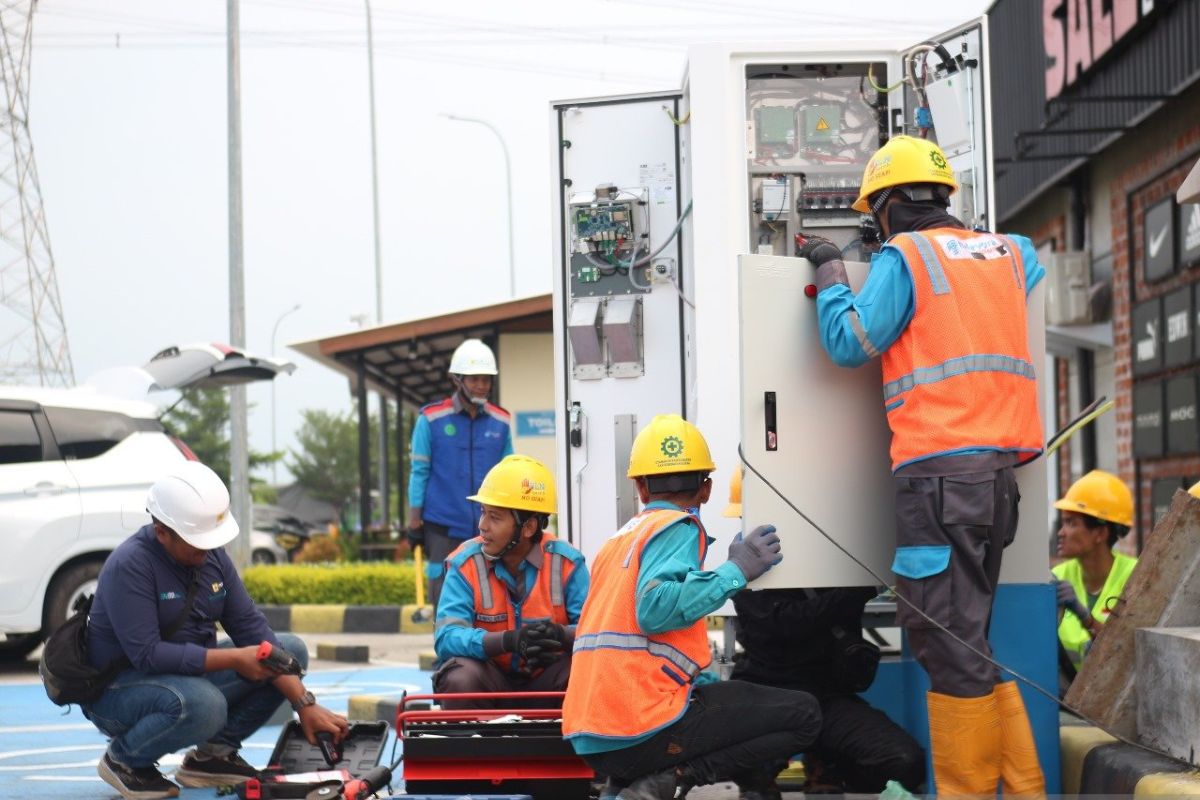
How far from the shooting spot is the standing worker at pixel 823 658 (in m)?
5.74

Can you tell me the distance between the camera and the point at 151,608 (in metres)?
6.27

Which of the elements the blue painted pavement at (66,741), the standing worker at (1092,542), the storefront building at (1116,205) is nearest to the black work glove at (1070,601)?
the standing worker at (1092,542)

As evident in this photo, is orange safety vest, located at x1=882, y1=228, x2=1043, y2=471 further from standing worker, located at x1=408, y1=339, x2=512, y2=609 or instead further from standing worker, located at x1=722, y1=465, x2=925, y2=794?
standing worker, located at x1=408, y1=339, x2=512, y2=609

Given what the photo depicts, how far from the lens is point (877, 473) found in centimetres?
565

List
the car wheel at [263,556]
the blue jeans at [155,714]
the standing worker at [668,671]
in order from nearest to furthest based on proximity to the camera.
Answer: the standing worker at [668,671], the blue jeans at [155,714], the car wheel at [263,556]

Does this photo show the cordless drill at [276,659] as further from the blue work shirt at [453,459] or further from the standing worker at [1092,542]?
the standing worker at [1092,542]

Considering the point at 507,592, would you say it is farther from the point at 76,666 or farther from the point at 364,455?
the point at 364,455

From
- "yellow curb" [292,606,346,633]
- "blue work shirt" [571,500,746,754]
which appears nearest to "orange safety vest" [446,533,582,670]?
"blue work shirt" [571,500,746,754]

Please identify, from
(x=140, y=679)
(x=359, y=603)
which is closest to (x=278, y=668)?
(x=140, y=679)

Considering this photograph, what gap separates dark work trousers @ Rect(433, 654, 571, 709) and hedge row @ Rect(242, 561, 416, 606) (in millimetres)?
10284

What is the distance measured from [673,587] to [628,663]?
311 millimetres

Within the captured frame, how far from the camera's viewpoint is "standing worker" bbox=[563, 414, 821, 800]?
198 inches

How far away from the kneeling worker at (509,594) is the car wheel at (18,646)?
6.52 meters

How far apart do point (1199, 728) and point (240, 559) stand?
49.4 ft
